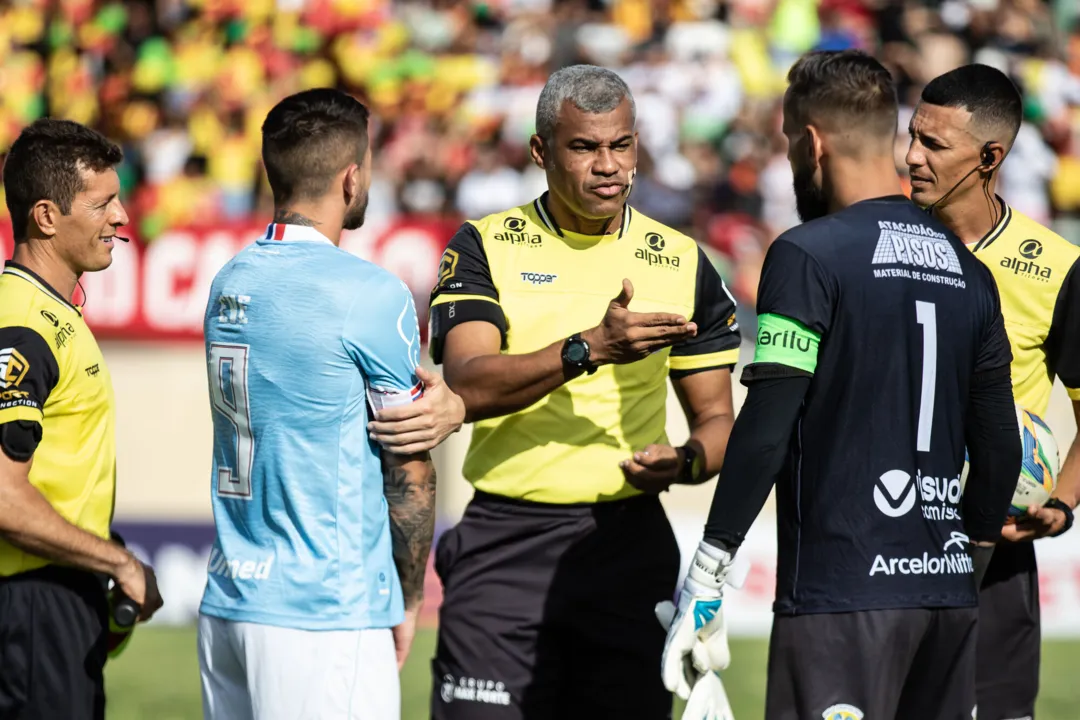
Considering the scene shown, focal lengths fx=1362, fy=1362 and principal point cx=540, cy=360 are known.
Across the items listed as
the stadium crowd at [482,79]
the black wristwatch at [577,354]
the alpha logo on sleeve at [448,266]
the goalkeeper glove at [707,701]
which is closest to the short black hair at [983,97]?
the black wristwatch at [577,354]

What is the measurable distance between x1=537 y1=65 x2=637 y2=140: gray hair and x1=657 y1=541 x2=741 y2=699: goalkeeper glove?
1631 millimetres

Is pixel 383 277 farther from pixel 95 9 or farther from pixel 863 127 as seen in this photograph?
pixel 95 9

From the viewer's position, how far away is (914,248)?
12.7 ft

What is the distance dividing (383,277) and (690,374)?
1429mm

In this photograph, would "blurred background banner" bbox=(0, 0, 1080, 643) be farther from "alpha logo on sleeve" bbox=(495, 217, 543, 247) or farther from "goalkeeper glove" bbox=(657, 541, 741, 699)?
"goalkeeper glove" bbox=(657, 541, 741, 699)

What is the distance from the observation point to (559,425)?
462 centimetres

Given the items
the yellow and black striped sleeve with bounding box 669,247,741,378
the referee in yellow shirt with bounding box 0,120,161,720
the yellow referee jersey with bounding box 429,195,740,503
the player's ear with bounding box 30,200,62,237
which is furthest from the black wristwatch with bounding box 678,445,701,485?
the player's ear with bounding box 30,200,62,237

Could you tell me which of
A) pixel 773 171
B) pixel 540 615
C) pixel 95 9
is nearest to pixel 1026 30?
pixel 773 171

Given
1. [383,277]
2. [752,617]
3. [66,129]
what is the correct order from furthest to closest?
[752,617] < [66,129] < [383,277]

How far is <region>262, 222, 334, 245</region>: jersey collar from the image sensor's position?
3.85 m

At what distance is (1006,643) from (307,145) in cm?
304

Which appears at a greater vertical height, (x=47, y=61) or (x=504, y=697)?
(x=47, y=61)

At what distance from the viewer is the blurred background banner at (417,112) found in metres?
10.7

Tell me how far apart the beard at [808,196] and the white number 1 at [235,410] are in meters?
1.71
